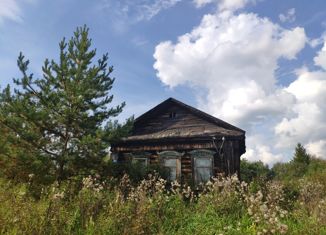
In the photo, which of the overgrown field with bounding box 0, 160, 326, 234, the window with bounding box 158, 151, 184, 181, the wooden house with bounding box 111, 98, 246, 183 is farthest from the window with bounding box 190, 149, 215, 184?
the overgrown field with bounding box 0, 160, 326, 234

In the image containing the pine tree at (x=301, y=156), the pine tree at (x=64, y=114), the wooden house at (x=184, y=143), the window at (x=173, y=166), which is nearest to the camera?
the pine tree at (x=64, y=114)

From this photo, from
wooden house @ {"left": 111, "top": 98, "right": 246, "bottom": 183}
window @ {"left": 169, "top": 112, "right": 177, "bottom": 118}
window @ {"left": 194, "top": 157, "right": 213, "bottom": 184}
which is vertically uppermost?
window @ {"left": 169, "top": 112, "right": 177, "bottom": 118}

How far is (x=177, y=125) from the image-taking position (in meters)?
20.3

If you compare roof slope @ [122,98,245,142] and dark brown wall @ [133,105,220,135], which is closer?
roof slope @ [122,98,245,142]

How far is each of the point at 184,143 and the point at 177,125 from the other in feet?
5.95

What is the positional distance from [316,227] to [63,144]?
967 cm

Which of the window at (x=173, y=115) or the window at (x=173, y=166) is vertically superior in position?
the window at (x=173, y=115)

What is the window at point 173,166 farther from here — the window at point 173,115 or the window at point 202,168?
the window at point 173,115

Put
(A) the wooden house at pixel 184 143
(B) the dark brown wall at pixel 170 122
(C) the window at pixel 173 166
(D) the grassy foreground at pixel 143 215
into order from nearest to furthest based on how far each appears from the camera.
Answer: (D) the grassy foreground at pixel 143 215, (A) the wooden house at pixel 184 143, (C) the window at pixel 173 166, (B) the dark brown wall at pixel 170 122

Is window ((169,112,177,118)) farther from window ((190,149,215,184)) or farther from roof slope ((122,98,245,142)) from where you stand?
window ((190,149,215,184))

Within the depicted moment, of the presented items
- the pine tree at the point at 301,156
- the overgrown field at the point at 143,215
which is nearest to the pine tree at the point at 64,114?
the overgrown field at the point at 143,215

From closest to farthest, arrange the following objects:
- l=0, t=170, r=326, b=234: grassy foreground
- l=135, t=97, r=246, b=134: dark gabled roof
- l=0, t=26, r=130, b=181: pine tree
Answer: l=0, t=170, r=326, b=234: grassy foreground
l=0, t=26, r=130, b=181: pine tree
l=135, t=97, r=246, b=134: dark gabled roof

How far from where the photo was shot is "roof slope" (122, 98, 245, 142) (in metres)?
18.5

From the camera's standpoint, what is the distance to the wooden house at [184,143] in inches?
705
